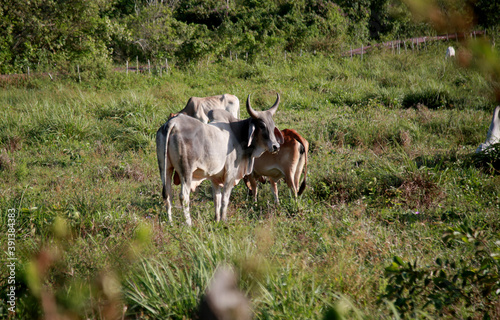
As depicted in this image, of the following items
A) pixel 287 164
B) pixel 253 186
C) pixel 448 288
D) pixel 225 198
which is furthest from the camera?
pixel 253 186

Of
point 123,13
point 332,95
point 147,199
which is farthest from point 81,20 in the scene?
point 147,199

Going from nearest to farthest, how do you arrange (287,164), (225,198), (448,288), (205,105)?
(448,288)
(225,198)
(287,164)
(205,105)

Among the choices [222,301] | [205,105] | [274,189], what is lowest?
[274,189]

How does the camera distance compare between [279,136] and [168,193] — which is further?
[279,136]

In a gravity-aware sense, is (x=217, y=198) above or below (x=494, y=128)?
below

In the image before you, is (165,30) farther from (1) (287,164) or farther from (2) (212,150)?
(2) (212,150)

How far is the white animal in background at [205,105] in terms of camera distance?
763 centimetres

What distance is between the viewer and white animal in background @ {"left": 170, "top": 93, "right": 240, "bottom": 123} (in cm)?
763

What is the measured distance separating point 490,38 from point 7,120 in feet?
35.1

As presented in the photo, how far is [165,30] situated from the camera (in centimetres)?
1950

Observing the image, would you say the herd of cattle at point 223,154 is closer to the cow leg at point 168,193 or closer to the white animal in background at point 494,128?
the cow leg at point 168,193

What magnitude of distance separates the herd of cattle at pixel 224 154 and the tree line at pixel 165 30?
7.60 metres

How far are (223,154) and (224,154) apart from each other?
0.02 meters

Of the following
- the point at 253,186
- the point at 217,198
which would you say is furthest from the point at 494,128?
the point at 217,198
